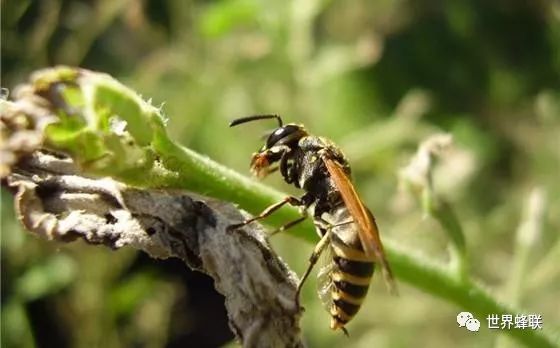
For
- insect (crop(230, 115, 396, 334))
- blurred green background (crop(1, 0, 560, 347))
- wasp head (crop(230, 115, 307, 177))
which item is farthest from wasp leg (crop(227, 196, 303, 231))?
blurred green background (crop(1, 0, 560, 347))

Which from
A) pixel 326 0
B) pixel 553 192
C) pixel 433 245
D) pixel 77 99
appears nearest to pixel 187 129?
pixel 326 0

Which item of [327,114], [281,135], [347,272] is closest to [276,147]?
[281,135]

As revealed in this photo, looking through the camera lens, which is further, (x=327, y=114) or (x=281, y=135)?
(x=327, y=114)

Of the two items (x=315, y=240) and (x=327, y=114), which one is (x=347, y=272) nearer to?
(x=315, y=240)

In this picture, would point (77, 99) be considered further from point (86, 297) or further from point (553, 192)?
point (553, 192)

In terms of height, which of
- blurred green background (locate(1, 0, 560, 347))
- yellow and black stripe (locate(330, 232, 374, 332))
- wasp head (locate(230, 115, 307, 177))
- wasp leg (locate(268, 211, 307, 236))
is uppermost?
blurred green background (locate(1, 0, 560, 347))

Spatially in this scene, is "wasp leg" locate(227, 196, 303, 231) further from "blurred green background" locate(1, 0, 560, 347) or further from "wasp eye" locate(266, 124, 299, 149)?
"blurred green background" locate(1, 0, 560, 347)

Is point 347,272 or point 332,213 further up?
point 332,213
